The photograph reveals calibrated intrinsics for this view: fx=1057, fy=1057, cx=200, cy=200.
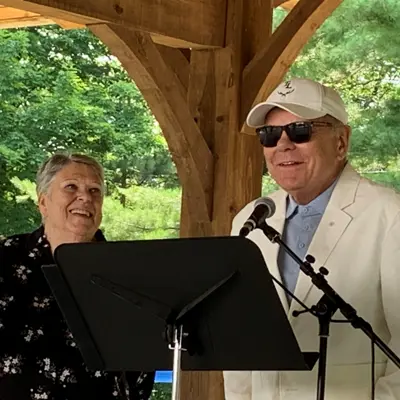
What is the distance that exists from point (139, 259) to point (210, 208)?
234 centimetres

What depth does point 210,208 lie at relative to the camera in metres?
4.56

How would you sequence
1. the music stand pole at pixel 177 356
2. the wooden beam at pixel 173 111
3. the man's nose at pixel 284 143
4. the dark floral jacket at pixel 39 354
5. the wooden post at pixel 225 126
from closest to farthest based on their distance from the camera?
the music stand pole at pixel 177 356
the man's nose at pixel 284 143
the dark floral jacket at pixel 39 354
the wooden beam at pixel 173 111
the wooden post at pixel 225 126

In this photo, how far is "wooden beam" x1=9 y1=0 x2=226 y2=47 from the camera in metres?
3.92

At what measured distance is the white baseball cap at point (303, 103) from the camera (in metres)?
2.64

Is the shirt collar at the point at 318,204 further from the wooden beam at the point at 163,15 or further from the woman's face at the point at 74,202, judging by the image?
the wooden beam at the point at 163,15

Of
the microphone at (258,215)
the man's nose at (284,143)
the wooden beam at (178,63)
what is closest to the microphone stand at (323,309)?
the microphone at (258,215)

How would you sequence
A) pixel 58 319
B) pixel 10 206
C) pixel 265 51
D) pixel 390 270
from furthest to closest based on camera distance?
pixel 10 206 < pixel 265 51 < pixel 58 319 < pixel 390 270

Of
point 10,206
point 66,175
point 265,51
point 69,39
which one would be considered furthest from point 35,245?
point 69,39

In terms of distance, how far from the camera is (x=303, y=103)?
8.68 ft

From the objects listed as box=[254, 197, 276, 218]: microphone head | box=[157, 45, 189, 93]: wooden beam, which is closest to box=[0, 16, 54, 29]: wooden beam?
box=[157, 45, 189, 93]: wooden beam

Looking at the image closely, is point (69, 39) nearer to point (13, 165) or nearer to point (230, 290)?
point (13, 165)

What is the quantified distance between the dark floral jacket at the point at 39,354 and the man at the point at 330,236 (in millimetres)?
692

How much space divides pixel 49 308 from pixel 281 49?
173 cm

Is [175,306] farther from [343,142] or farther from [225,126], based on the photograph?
[225,126]
